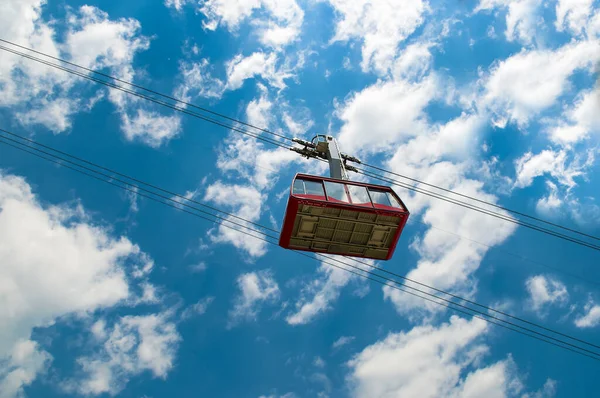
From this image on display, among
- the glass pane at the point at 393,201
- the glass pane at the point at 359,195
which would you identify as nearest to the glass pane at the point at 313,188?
the glass pane at the point at 359,195

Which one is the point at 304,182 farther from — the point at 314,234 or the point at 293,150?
the point at 293,150

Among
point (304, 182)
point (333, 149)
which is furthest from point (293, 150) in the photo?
point (304, 182)

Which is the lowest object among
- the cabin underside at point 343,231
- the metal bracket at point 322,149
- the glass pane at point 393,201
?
the cabin underside at point 343,231

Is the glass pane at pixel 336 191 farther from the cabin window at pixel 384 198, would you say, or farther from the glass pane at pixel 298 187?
the cabin window at pixel 384 198

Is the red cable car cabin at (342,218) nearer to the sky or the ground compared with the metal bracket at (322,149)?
nearer to the ground

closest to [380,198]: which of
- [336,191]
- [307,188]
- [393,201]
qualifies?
[393,201]

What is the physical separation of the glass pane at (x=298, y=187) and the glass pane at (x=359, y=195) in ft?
6.43

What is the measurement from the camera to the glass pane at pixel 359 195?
16500 millimetres

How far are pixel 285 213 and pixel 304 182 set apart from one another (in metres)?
1.49

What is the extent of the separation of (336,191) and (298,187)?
5.02 ft

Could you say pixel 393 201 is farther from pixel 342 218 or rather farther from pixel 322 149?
pixel 322 149

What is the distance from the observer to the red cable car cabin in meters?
16.1

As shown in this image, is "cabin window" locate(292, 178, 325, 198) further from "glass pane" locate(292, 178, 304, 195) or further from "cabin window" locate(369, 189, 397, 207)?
"cabin window" locate(369, 189, 397, 207)

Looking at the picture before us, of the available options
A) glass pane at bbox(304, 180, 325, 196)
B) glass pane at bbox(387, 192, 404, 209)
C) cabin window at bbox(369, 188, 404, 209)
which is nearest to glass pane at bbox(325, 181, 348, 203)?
glass pane at bbox(304, 180, 325, 196)
